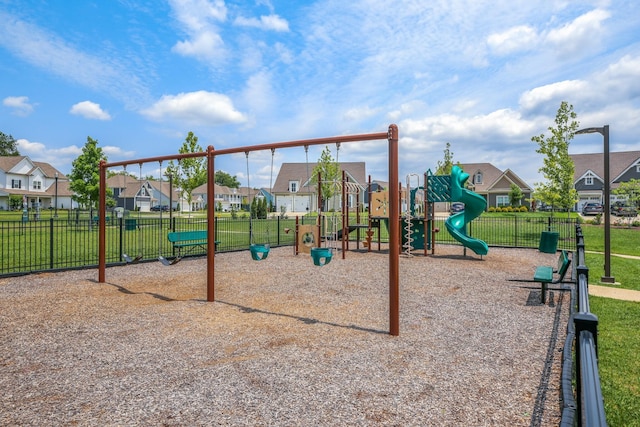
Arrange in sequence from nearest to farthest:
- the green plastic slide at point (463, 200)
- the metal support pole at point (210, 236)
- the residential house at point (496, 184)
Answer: the metal support pole at point (210, 236), the green plastic slide at point (463, 200), the residential house at point (496, 184)

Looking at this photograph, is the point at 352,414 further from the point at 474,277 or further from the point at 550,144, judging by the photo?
the point at 550,144

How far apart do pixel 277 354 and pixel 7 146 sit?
106m

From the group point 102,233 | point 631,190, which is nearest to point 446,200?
point 102,233

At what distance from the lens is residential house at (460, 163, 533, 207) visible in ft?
180

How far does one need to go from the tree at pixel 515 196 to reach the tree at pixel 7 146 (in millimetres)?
97241

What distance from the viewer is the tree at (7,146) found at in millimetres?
85438

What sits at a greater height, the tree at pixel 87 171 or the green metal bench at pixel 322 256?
the tree at pixel 87 171

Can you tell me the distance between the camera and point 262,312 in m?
7.12

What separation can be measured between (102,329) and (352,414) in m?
4.42

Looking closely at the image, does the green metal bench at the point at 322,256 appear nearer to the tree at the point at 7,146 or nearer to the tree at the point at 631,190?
the tree at the point at 631,190

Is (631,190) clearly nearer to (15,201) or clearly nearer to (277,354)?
(277,354)

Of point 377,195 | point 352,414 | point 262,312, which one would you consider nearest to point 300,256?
point 377,195

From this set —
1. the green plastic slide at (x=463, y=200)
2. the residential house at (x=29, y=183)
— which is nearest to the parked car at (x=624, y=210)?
the green plastic slide at (x=463, y=200)

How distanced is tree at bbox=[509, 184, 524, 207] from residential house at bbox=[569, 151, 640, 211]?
28.1 feet
